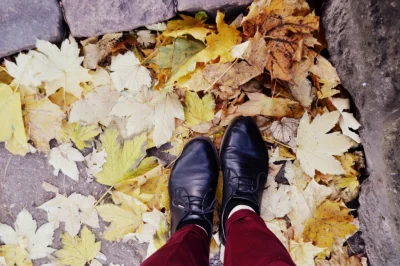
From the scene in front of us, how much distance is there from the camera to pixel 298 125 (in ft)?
4.26

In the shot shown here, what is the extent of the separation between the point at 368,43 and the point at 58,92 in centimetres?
102

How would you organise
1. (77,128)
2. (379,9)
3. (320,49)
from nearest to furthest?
(379,9) < (320,49) < (77,128)

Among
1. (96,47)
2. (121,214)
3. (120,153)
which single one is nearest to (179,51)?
(96,47)

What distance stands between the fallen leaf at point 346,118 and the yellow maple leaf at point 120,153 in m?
0.68

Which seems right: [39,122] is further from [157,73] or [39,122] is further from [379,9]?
[379,9]

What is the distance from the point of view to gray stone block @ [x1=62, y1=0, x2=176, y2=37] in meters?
1.18

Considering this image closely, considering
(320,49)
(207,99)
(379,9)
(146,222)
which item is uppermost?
(379,9)

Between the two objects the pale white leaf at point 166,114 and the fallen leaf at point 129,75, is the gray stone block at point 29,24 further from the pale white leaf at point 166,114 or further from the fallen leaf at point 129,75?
the pale white leaf at point 166,114

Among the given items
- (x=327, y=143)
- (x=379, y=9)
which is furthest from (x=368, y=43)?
(x=327, y=143)

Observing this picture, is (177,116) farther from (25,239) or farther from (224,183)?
(25,239)

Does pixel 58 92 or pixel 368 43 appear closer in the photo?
pixel 368 43

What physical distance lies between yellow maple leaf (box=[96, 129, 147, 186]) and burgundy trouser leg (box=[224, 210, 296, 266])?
412mm

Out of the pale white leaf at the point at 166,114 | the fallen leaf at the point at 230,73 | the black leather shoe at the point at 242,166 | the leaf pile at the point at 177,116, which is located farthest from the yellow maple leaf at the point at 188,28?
the black leather shoe at the point at 242,166

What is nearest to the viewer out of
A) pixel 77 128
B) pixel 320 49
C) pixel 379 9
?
pixel 379 9
